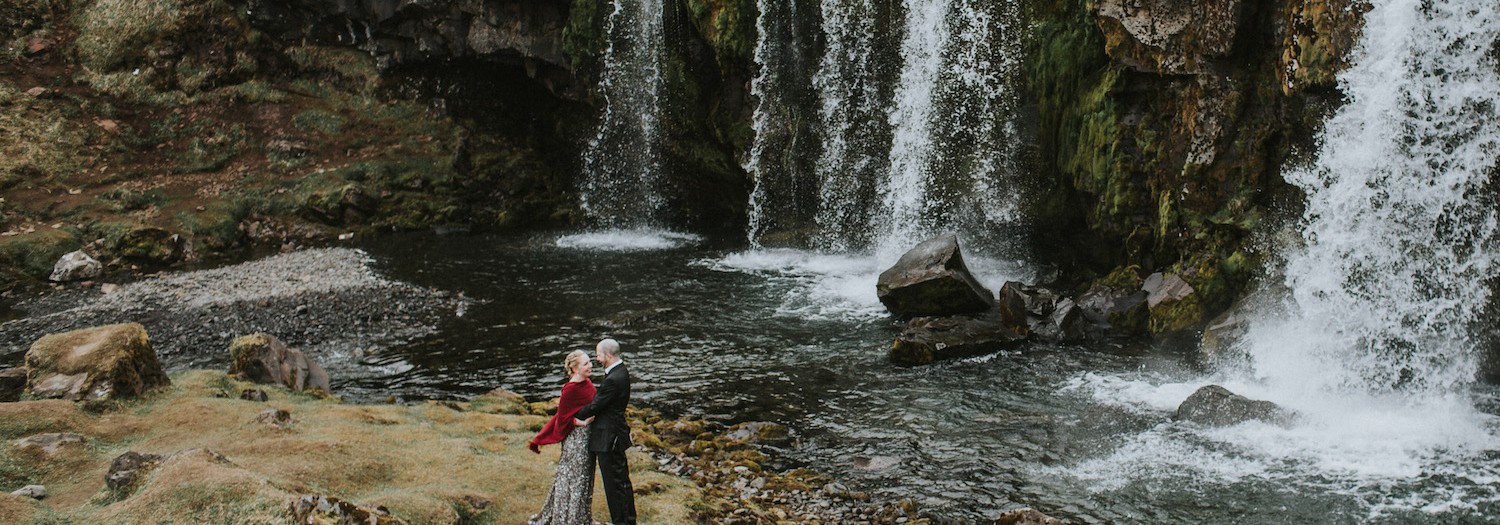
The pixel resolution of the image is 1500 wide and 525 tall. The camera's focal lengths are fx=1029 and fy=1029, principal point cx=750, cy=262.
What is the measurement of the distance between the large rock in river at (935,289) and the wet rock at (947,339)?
1455 millimetres

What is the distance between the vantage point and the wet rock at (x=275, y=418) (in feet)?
54.6

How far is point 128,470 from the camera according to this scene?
40.5 ft

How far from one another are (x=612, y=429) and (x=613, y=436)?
9 cm

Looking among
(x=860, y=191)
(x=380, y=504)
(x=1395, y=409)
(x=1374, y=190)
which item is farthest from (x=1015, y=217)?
(x=380, y=504)

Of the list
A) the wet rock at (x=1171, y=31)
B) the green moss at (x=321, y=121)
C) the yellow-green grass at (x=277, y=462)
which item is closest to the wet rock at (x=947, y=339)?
the wet rock at (x=1171, y=31)

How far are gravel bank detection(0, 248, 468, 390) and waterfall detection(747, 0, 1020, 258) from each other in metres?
13.0

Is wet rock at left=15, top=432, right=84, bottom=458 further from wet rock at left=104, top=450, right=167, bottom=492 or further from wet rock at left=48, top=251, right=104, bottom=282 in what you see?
wet rock at left=48, top=251, right=104, bottom=282

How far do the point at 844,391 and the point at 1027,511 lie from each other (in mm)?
7426

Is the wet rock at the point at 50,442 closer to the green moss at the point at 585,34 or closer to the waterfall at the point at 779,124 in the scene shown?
the waterfall at the point at 779,124

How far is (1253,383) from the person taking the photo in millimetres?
20469

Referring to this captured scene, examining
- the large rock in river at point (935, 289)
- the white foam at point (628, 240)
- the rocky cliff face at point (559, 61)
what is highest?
the rocky cliff face at point (559, 61)

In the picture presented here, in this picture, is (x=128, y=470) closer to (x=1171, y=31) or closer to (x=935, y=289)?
(x=935, y=289)

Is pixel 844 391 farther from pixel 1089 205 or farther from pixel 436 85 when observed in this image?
pixel 436 85

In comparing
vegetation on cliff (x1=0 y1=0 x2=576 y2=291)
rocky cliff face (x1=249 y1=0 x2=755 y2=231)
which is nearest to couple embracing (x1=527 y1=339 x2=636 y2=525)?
rocky cliff face (x1=249 y1=0 x2=755 y2=231)
